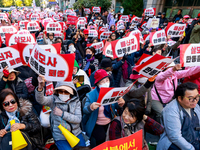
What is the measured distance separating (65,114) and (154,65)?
1496 millimetres

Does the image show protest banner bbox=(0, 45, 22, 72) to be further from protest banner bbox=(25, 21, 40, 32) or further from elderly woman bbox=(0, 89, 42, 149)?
protest banner bbox=(25, 21, 40, 32)

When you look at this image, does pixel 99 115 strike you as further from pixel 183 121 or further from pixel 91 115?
pixel 183 121

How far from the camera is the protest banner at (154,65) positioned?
214cm

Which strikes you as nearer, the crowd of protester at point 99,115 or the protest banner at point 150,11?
the crowd of protester at point 99,115

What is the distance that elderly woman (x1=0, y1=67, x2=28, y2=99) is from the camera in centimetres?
276

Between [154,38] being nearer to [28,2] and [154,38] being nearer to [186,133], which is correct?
[186,133]

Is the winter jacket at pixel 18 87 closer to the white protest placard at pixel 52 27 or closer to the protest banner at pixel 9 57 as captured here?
the protest banner at pixel 9 57

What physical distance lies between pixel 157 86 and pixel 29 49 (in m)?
2.61

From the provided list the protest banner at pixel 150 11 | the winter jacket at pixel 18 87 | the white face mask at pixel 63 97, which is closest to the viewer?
the white face mask at pixel 63 97

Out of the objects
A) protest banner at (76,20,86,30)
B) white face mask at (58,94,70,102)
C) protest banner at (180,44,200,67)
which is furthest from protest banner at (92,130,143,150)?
protest banner at (76,20,86,30)

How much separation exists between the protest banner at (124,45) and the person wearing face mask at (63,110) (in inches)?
74.0

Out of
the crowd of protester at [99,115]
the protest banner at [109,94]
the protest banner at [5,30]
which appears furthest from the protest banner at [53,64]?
the protest banner at [5,30]

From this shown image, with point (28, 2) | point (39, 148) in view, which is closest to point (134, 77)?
point (39, 148)

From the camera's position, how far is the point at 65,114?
7.14 feet
